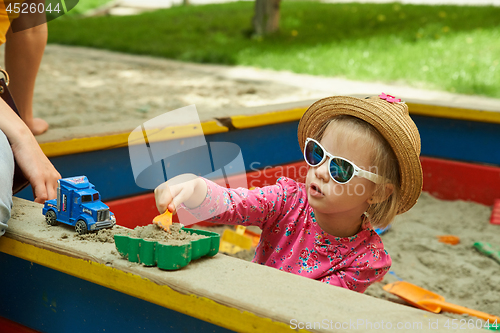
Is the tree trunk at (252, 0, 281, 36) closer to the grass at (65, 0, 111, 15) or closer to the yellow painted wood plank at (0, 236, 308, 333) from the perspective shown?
the grass at (65, 0, 111, 15)

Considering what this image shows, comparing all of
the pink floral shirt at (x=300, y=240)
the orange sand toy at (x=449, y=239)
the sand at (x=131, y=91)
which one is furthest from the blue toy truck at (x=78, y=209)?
the sand at (x=131, y=91)

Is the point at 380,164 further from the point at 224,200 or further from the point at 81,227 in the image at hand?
the point at 81,227

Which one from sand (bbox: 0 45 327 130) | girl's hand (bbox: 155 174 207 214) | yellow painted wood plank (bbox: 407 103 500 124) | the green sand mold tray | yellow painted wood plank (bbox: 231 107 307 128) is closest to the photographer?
the green sand mold tray

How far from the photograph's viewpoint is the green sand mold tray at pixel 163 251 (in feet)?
3.43

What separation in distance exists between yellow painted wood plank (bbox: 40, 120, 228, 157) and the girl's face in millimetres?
908

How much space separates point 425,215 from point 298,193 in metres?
1.52

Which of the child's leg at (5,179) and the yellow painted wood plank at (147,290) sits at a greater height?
the child's leg at (5,179)

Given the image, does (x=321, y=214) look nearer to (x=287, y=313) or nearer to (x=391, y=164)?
(x=391, y=164)

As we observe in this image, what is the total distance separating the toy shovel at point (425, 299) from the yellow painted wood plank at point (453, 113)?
1238 mm

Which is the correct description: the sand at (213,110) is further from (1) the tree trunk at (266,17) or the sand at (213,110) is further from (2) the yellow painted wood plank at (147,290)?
(1) the tree trunk at (266,17)

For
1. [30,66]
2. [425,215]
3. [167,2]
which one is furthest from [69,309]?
[167,2]

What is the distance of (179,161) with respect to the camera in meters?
1.83

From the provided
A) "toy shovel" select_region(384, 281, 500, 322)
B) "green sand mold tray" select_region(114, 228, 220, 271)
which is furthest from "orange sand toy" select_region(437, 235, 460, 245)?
"green sand mold tray" select_region(114, 228, 220, 271)

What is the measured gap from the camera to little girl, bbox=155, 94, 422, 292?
1408 mm
